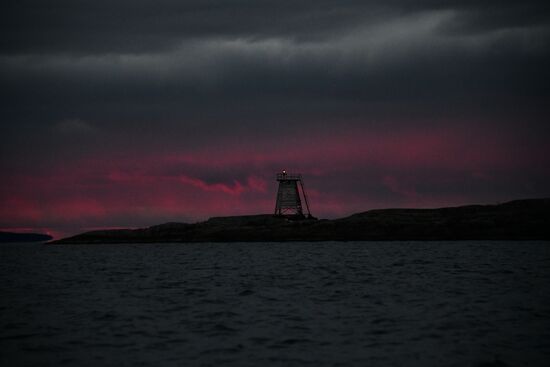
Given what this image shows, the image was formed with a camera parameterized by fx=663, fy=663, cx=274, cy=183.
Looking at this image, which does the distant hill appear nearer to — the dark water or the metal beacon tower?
the metal beacon tower

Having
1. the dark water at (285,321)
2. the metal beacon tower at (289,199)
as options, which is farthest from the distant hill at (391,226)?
the dark water at (285,321)

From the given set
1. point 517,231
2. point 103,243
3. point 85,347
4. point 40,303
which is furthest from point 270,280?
point 103,243

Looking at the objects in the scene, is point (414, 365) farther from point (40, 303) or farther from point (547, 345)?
point (40, 303)

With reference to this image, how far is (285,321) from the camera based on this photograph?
2411cm

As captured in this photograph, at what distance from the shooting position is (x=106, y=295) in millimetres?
33594

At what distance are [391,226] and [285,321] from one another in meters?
97.1

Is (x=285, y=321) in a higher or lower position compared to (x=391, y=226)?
lower

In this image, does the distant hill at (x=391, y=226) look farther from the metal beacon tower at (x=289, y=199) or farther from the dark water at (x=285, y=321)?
the dark water at (x=285, y=321)

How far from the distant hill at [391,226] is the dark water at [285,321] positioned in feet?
225

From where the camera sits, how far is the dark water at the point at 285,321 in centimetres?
1856

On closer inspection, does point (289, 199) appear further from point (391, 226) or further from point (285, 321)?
point (285, 321)

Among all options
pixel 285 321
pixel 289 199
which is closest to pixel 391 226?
pixel 289 199

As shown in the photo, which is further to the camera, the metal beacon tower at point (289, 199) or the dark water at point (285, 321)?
the metal beacon tower at point (289, 199)

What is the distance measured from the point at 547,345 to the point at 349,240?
332 feet
